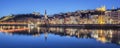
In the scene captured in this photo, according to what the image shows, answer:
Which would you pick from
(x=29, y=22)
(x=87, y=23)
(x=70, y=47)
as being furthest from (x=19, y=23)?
(x=70, y=47)

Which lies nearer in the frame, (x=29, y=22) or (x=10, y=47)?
(x=10, y=47)

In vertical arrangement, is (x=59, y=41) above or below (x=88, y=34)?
below

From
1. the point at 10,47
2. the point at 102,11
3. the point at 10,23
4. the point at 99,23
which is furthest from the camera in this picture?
the point at 99,23

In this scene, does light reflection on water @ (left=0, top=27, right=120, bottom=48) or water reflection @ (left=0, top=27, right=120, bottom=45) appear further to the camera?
water reflection @ (left=0, top=27, right=120, bottom=45)

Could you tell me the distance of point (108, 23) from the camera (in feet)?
234

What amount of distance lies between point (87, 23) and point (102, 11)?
1221cm

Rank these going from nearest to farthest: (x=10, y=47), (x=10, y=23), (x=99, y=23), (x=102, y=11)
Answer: (x=10, y=47), (x=102, y=11), (x=10, y=23), (x=99, y=23)

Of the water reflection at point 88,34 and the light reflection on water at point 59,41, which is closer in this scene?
the light reflection on water at point 59,41

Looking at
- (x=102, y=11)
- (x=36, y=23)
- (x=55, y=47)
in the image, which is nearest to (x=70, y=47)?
(x=55, y=47)

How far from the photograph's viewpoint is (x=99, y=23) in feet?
236

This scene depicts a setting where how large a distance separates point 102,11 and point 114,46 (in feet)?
139

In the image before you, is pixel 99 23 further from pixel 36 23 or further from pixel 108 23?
pixel 36 23

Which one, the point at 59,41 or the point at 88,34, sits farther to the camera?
the point at 88,34

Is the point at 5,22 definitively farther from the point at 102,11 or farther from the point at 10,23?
the point at 102,11
